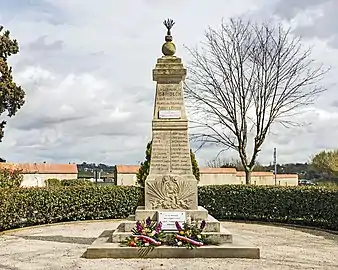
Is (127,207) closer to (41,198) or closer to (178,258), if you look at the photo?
(41,198)

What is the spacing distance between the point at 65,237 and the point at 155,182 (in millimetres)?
3403

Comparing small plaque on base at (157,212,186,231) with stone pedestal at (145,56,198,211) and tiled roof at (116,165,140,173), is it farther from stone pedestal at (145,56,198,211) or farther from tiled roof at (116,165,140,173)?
tiled roof at (116,165,140,173)

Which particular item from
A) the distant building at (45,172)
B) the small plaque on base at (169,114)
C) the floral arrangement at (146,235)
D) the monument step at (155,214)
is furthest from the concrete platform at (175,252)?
the distant building at (45,172)

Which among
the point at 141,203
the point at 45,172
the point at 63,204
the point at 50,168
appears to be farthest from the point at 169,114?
the point at 50,168

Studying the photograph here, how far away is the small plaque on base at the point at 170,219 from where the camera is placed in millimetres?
8852

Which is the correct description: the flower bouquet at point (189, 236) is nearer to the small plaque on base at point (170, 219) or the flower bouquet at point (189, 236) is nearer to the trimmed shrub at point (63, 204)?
Answer: the small plaque on base at point (170, 219)

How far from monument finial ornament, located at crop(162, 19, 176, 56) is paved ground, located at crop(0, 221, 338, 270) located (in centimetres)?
434

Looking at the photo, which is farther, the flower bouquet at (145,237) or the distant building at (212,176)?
the distant building at (212,176)

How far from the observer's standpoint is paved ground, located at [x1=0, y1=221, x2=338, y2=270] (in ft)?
25.1

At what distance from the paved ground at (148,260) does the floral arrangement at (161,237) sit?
1.16 feet

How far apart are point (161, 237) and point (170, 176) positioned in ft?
4.84

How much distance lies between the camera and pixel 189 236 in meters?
8.38

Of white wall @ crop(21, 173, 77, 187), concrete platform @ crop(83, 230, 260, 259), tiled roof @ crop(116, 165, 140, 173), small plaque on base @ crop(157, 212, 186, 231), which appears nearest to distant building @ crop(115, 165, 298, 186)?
tiled roof @ crop(116, 165, 140, 173)

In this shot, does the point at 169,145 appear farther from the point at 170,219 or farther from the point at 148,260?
the point at 148,260
